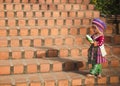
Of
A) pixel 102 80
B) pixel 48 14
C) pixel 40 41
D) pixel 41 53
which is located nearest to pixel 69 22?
pixel 48 14

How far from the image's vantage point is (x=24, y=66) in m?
5.28

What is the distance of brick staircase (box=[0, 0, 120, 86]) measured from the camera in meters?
5.19

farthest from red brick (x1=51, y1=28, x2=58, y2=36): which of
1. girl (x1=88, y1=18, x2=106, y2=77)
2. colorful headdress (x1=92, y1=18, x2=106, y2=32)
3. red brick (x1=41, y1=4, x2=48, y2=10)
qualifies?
colorful headdress (x1=92, y1=18, x2=106, y2=32)

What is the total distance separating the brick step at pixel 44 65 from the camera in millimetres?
5219

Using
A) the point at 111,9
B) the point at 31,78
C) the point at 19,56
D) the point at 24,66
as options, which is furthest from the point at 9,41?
the point at 111,9

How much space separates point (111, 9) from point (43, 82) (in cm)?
558

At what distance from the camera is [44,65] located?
543cm

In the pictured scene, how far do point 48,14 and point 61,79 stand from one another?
3265 mm

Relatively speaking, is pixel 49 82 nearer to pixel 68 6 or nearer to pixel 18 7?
pixel 18 7

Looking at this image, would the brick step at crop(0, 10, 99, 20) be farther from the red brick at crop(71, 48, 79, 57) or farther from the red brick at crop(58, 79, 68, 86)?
the red brick at crop(58, 79, 68, 86)

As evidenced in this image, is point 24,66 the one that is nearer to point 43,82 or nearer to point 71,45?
point 43,82

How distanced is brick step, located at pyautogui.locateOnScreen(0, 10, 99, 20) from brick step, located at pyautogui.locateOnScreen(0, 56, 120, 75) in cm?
212

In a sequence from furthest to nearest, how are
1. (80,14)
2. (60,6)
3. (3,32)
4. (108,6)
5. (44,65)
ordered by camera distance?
(108,6), (60,6), (80,14), (3,32), (44,65)

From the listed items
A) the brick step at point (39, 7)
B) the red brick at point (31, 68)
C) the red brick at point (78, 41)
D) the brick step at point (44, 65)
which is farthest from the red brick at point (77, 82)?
the brick step at point (39, 7)
